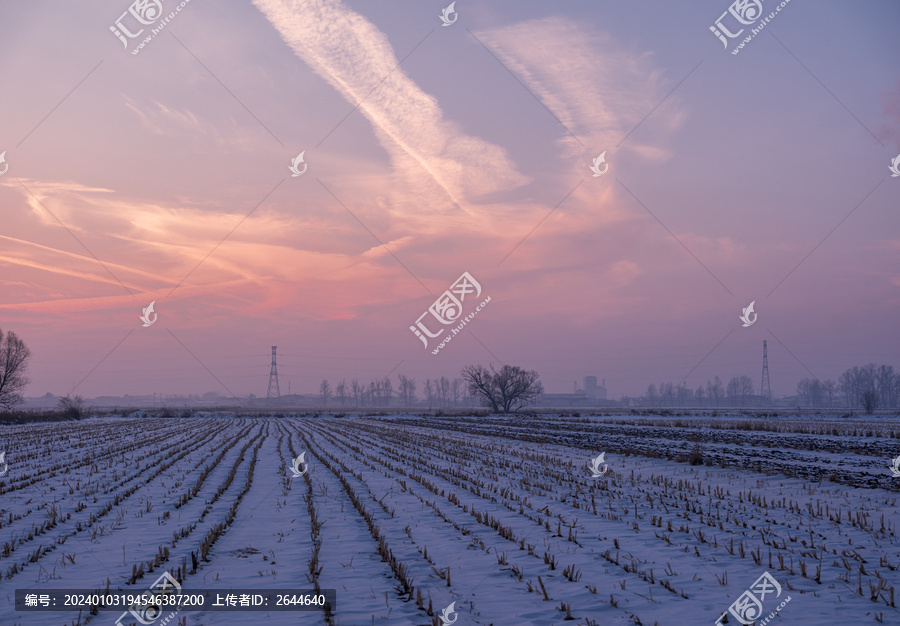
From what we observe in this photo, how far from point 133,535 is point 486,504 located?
727cm

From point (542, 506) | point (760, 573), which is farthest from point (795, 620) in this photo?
point (542, 506)

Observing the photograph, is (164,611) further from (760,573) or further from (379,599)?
(760,573)

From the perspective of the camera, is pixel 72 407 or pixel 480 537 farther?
pixel 72 407

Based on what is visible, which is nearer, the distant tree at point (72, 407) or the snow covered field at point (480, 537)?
the snow covered field at point (480, 537)

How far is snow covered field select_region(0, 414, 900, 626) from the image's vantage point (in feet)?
23.4

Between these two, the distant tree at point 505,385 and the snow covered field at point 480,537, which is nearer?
the snow covered field at point 480,537

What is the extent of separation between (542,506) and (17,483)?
15.1 metres

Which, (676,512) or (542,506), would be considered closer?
(676,512)

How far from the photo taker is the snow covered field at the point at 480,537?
7.14 m

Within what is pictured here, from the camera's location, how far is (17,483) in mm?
17094

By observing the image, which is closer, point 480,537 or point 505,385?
point 480,537

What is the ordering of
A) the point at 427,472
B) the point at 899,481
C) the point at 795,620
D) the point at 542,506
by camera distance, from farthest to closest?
1. the point at 427,472
2. the point at 899,481
3. the point at 542,506
4. the point at 795,620

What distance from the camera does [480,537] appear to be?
10523 millimetres

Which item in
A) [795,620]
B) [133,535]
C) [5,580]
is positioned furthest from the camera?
[133,535]
